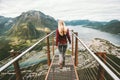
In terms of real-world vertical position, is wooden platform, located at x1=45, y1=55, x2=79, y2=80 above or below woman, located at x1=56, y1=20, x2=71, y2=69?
below

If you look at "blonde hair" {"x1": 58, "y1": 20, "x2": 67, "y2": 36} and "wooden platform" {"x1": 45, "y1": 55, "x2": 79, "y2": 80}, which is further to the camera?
"blonde hair" {"x1": 58, "y1": 20, "x2": 67, "y2": 36}

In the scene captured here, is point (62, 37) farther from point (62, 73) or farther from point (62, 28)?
point (62, 73)

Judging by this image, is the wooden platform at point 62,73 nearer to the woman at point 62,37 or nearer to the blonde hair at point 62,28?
the woman at point 62,37

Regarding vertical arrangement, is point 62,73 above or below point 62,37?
below

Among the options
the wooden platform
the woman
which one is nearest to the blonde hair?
the woman

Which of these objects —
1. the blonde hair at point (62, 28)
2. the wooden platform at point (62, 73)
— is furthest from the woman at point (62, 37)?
the wooden platform at point (62, 73)

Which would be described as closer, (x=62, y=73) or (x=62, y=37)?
(x=62, y=73)

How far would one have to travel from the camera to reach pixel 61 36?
5.67m

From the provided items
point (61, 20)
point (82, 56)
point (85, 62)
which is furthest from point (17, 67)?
point (82, 56)

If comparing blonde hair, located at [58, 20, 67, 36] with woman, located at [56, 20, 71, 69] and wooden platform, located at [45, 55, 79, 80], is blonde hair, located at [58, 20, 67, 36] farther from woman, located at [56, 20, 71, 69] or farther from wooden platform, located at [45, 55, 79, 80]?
wooden platform, located at [45, 55, 79, 80]

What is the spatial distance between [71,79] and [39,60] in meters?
99.5

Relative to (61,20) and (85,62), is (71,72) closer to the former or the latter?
(61,20)

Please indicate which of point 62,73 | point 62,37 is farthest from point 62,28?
point 62,73

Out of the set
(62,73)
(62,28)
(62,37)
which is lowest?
(62,73)
